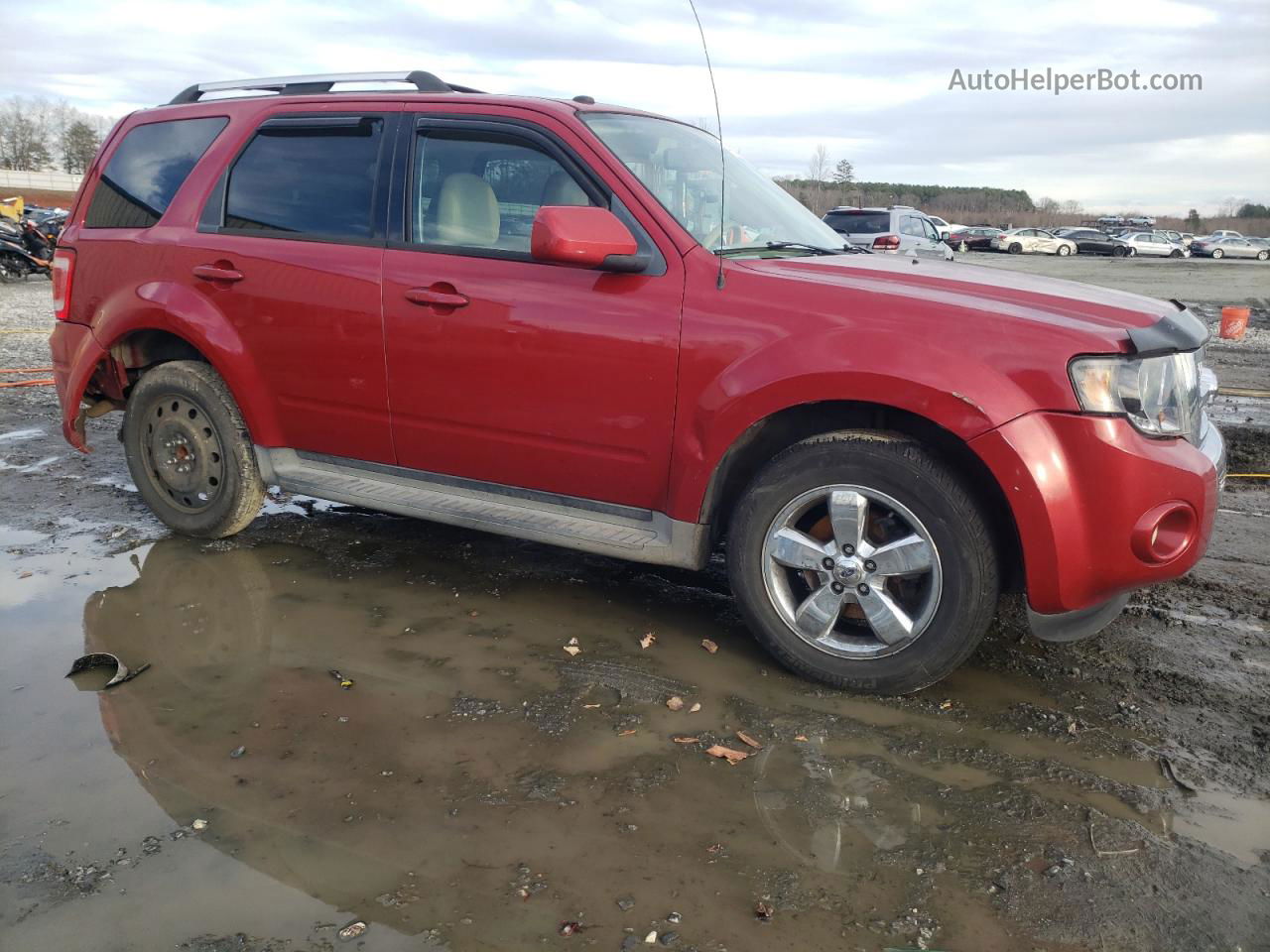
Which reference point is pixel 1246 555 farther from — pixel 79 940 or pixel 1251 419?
pixel 79 940

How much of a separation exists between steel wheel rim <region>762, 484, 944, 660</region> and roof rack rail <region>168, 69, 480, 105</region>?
234 cm

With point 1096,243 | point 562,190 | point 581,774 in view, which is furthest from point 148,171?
point 1096,243

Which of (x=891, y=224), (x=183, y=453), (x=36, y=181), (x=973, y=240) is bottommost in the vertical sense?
(x=183, y=453)

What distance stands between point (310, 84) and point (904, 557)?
3.30 m

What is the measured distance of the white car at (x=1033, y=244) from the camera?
49719 mm

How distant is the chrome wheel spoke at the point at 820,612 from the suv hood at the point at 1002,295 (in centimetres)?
97

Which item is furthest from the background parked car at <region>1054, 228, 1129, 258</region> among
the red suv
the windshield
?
the red suv

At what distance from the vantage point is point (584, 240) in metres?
3.34

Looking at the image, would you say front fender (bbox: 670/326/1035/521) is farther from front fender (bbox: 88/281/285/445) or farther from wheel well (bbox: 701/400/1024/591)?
front fender (bbox: 88/281/285/445)

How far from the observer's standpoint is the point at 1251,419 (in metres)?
7.54

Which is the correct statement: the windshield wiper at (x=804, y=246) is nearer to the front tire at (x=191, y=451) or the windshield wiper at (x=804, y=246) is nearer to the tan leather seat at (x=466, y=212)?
the tan leather seat at (x=466, y=212)

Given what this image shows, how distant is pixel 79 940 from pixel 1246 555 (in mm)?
4775

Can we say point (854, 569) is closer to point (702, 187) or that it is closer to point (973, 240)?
point (702, 187)

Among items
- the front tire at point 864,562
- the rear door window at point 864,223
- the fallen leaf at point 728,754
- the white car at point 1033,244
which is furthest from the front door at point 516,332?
the white car at point 1033,244
